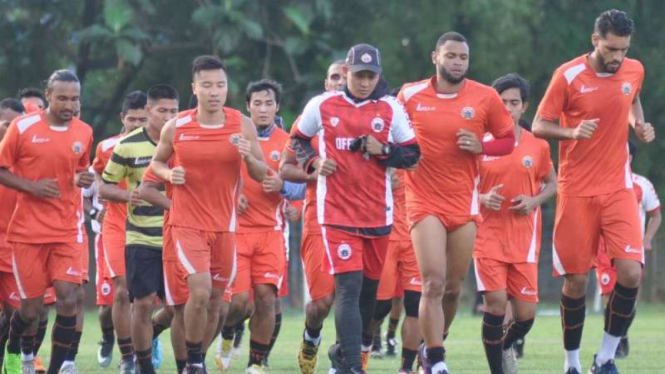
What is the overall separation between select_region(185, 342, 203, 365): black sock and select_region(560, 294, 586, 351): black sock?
3083 mm

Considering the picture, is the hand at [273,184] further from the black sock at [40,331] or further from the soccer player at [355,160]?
the soccer player at [355,160]

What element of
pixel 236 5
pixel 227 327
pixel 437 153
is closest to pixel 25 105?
pixel 227 327

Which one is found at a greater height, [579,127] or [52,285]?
[579,127]

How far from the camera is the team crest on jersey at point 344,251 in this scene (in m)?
11.9

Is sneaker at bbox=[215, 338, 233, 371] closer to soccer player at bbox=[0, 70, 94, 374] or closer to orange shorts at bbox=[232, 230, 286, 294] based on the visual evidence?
orange shorts at bbox=[232, 230, 286, 294]

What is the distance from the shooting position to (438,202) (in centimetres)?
1259

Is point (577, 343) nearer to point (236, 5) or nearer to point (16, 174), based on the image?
point (16, 174)

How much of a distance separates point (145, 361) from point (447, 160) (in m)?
3.26

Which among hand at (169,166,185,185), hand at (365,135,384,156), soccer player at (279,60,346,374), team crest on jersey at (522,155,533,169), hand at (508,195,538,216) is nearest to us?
hand at (365,135,384,156)

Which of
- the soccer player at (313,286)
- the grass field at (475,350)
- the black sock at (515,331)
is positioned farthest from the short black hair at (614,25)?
the grass field at (475,350)

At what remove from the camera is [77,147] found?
543 inches

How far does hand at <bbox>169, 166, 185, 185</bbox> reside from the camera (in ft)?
41.3

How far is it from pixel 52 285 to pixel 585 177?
4.62m

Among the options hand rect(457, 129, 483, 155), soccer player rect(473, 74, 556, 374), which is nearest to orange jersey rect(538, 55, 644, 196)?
hand rect(457, 129, 483, 155)
